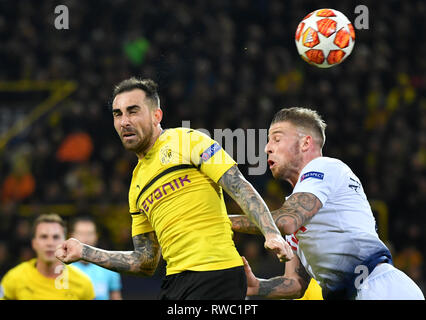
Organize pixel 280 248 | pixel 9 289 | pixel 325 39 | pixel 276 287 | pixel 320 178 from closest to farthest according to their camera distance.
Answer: pixel 280 248, pixel 320 178, pixel 276 287, pixel 325 39, pixel 9 289

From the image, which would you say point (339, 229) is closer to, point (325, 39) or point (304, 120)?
point (304, 120)

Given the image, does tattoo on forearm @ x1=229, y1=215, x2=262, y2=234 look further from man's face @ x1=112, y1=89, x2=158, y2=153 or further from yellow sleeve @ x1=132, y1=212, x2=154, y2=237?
man's face @ x1=112, y1=89, x2=158, y2=153

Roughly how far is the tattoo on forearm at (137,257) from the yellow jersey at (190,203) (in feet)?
1.10

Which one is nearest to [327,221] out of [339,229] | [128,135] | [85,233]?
[339,229]

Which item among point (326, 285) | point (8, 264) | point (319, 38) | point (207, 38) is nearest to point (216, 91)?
Result: point (207, 38)

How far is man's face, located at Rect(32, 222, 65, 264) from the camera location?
6.55 meters

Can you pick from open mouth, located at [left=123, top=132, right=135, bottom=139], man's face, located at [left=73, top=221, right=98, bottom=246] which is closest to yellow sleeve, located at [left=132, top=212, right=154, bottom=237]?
open mouth, located at [left=123, top=132, right=135, bottom=139]

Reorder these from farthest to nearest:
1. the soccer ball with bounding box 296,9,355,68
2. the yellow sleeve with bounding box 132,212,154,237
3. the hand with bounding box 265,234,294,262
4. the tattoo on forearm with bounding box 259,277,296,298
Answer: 1. the soccer ball with bounding box 296,9,355,68
2. the tattoo on forearm with bounding box 259,277,296,298
3. the yellow sleeve with bounding box 132,212,154,237
4. the hand with bounding box 265,234,294,262

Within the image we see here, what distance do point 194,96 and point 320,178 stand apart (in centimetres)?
746

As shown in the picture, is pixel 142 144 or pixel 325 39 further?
pixel 325 39

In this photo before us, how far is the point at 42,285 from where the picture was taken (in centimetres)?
660

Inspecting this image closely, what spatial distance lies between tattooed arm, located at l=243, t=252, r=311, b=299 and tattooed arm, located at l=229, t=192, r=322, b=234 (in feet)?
2.00

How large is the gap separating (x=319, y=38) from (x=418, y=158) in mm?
5562

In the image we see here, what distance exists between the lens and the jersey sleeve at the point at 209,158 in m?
3.94
